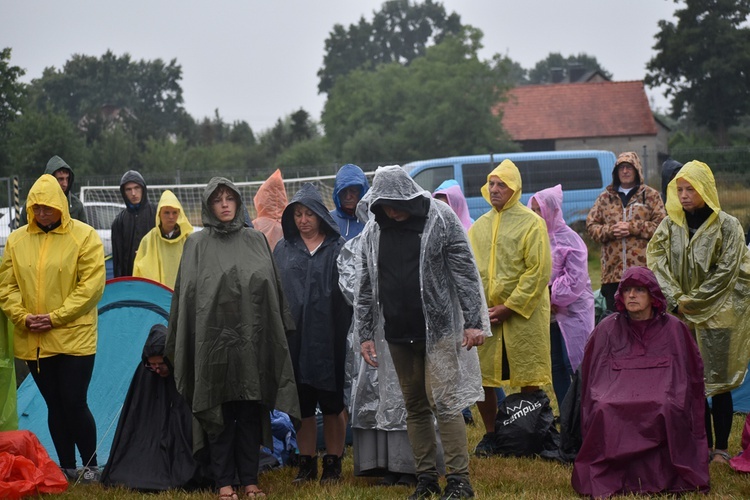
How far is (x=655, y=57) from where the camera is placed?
42.3 metres

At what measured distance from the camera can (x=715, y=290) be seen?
6477mm

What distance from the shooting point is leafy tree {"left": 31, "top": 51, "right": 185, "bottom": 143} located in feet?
236

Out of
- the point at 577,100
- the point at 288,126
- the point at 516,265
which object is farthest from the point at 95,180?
the point at 288,126

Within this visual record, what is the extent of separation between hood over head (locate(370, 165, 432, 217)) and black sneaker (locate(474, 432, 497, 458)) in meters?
2.21

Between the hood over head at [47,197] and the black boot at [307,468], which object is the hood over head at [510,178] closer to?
the black boot at [307,468]

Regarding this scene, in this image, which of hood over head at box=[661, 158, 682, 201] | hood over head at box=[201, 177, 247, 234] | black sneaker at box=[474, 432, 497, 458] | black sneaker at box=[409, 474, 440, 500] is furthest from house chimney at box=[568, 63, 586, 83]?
black sneaker at box=[409, 474, 440, 500]

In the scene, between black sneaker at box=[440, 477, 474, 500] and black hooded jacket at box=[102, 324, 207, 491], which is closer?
black sneaker at box=[440, 477, 474, 500]

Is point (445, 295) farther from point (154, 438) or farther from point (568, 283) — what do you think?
point (568, 283)

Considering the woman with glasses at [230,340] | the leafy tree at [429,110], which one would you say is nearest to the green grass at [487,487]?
the woman with glasses at [230,340]

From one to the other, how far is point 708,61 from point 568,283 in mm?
35430

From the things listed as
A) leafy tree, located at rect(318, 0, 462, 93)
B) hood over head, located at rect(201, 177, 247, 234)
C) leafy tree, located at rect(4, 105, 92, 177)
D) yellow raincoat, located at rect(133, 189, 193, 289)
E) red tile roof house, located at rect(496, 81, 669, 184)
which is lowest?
yellow raincoat, located at rect(133, 189, 193, 289)

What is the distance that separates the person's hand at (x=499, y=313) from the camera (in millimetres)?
6988

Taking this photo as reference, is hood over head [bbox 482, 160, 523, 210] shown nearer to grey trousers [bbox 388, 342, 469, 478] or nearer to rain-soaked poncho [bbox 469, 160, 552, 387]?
rain-soaked poncho [bbox 469, 160, 552, 387]

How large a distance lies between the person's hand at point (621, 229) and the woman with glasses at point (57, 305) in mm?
3872
